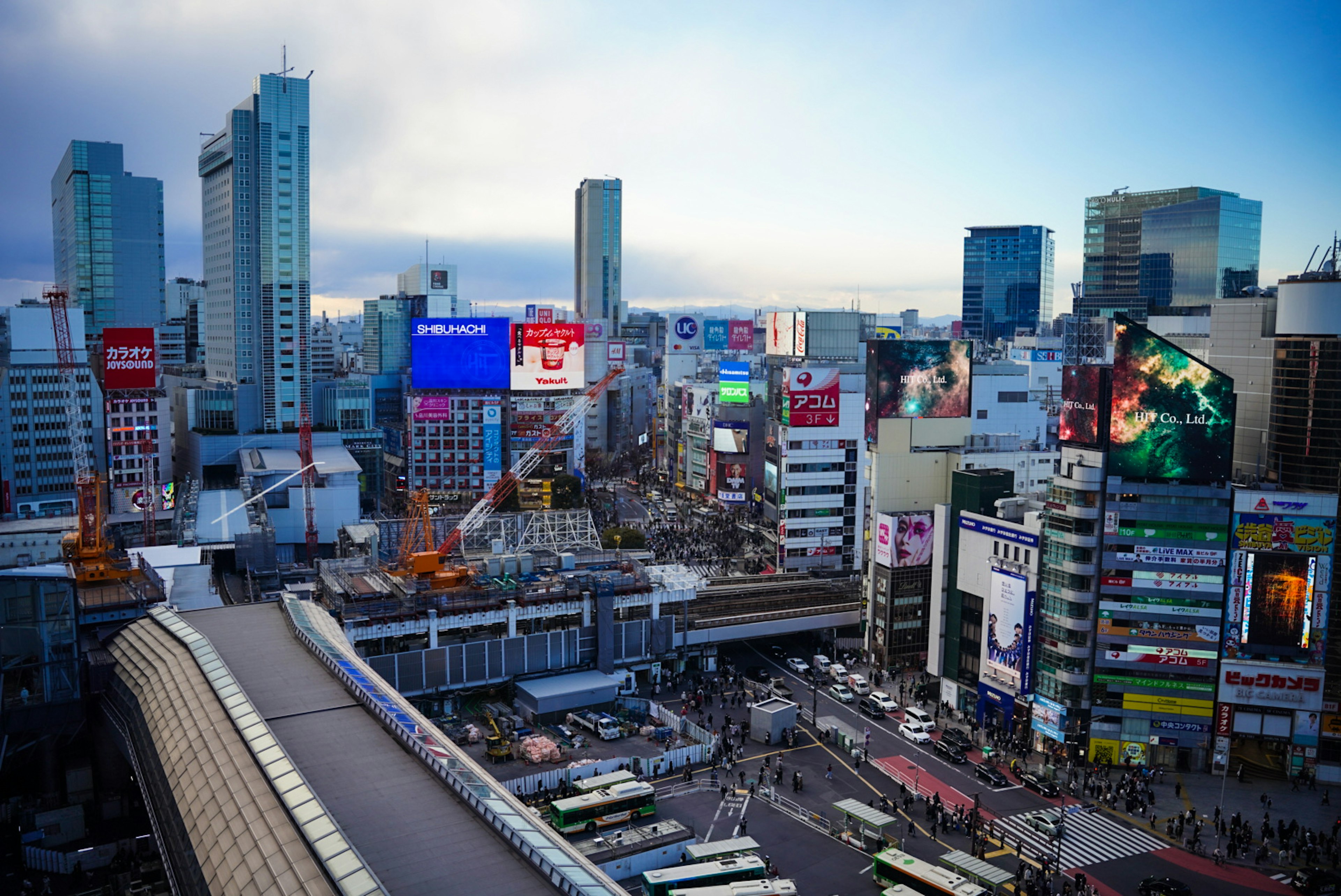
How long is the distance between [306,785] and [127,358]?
65.3 metres

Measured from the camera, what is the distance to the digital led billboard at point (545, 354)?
93.2 m

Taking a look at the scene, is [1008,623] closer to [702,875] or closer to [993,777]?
[993,777]

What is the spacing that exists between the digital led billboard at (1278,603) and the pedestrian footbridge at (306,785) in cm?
3014

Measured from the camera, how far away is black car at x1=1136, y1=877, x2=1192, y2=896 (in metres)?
28.2

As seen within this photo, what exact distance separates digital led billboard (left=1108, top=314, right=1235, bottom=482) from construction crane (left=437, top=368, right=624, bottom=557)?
30089 mm

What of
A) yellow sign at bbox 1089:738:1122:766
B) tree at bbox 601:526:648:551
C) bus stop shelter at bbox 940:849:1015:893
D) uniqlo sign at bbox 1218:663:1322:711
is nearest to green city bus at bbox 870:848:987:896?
bus stop shelter at bbox 940:849:1015:893

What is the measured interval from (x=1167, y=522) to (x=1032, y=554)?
5063 mm

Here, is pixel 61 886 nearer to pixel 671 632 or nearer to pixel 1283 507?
pixel 671 632

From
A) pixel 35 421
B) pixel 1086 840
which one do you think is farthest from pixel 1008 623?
pixel 35 421

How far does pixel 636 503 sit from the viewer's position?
318ft

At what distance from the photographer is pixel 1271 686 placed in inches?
1475

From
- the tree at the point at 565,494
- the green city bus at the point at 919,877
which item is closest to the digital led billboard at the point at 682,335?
the tree at the point at 565,494

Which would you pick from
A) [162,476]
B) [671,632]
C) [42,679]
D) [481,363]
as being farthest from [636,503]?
[42,679]

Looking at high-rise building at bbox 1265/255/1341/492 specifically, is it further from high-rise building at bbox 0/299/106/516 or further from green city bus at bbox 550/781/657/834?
high-rise building at bbox 0/299/106/516
